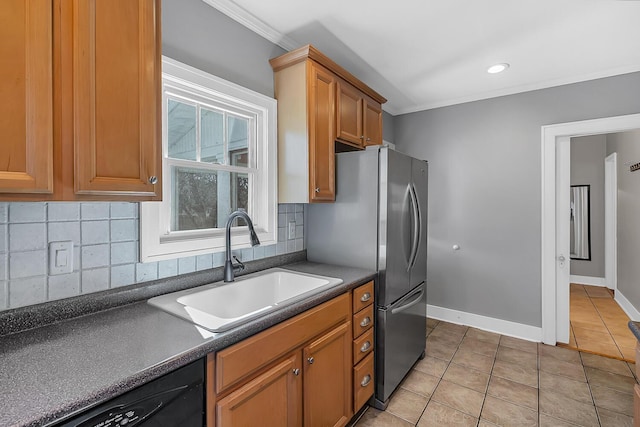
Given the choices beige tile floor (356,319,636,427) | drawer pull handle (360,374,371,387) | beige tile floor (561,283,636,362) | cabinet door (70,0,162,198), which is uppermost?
cabinet door (70,0,162,198)

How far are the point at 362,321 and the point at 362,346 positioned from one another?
0.51ft

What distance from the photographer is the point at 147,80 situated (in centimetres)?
109

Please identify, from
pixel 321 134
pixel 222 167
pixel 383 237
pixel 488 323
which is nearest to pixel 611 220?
pixel 488 323

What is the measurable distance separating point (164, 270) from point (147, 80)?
904mm

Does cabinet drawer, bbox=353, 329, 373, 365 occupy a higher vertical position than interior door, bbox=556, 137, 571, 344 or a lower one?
lower

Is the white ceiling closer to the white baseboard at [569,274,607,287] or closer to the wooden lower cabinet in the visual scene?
the wooden lower cabinet

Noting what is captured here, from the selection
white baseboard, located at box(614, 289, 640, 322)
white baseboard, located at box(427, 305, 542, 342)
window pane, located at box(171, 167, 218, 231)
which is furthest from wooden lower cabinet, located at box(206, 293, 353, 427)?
white baseboard, located at box(614, 289, 640, 322)

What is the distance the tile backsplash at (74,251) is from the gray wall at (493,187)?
9.35 ft

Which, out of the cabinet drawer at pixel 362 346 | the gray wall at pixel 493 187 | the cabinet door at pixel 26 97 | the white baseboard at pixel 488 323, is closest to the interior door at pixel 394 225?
the cabinet drawer at pixel 362 346

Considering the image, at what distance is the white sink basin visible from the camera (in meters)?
1.20

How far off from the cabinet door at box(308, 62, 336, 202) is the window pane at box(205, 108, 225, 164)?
22.3 inches

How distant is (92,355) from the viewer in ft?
3.01

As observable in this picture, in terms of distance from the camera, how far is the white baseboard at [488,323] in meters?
2.95

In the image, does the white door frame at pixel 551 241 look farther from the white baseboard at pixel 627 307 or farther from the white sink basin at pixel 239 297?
the white sink basin at pixel 239 297
